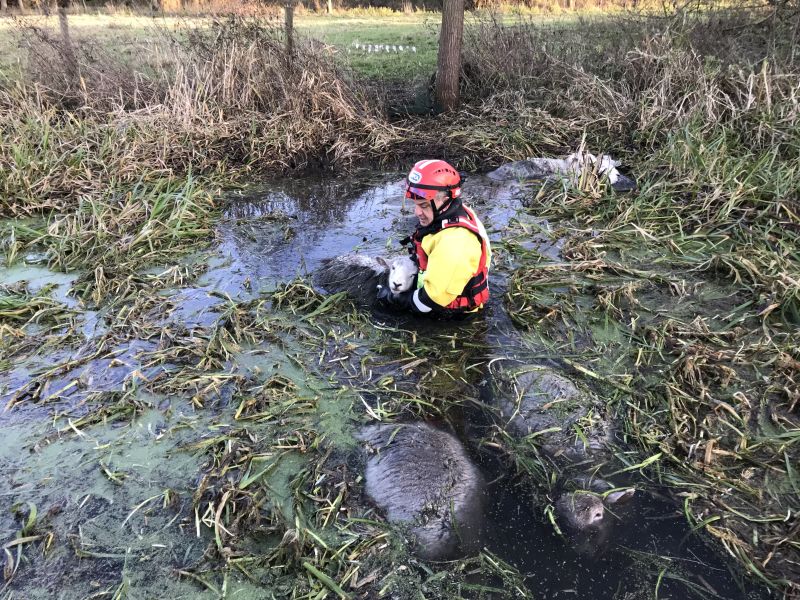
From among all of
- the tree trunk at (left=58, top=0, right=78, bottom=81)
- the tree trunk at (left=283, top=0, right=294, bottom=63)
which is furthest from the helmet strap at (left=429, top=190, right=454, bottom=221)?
the tree trunk at (left=58, top=0, right=78, bottom=81)

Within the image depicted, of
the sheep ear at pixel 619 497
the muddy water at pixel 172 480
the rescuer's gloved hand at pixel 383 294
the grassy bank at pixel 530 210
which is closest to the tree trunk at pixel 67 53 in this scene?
the grassy bank at pixel 530 210

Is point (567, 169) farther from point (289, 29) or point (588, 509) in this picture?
point (588, 509)

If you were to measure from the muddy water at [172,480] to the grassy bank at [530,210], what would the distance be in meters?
0.13

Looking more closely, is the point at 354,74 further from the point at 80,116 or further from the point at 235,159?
the point at 80,116

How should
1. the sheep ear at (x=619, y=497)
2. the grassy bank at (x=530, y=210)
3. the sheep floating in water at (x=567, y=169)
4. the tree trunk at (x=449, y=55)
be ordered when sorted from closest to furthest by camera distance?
the sheep ear at (x=619, y=497) < the grassy bank at (x=530, y=210) < the sheep floating in water at (x=567, y=169) < the tree trunk at (x=449, y=55)

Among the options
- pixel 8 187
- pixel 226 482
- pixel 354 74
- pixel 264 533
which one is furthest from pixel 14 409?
pixel 354 74

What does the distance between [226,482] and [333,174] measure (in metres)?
5.76

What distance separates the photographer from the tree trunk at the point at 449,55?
927 centimetres

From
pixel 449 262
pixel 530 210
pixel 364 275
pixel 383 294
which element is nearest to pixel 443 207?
pixel 449 262

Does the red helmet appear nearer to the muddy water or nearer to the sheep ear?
the muddy water

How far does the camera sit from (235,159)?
27.8ft

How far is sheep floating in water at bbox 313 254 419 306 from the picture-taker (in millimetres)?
4910

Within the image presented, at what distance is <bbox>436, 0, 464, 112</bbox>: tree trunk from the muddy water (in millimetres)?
5072

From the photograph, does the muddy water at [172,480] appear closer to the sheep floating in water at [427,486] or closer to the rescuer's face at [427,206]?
the sheep floating in water at [427,486]
